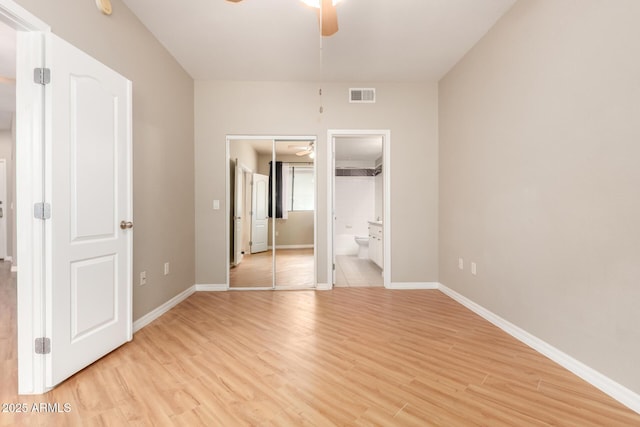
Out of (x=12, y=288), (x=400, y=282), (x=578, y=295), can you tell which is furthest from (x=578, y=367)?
(x=12, y=288)

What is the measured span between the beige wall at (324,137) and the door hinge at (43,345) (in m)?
2.04

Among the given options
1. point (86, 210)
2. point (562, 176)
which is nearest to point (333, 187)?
point (562, 176)

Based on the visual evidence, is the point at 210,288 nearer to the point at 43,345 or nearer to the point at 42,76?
the point at 43,345

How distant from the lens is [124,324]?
2086 millimetres

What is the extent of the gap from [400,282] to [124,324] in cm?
312

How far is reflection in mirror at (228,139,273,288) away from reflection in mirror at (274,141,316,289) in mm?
172

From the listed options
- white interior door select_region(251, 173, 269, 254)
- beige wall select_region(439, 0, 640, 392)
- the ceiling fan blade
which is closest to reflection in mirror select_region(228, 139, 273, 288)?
white interior door select_region(251, 173, 269, 254)

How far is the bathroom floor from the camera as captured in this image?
13.0ft

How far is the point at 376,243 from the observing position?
5047 millimetres

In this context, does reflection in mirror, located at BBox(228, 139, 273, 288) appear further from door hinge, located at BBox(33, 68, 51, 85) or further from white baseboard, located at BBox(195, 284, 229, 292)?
door hinge, located at BBox(33, 68, 51, 85)

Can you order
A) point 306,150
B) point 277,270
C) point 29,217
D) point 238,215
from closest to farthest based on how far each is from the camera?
point 29,217
point 306,150
point 238,215
point 277,270

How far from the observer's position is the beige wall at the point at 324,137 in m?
3.59

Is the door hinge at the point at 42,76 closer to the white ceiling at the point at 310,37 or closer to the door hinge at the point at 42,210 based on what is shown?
the door hinge at the point at 42,210

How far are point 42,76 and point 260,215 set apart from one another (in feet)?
9.93
